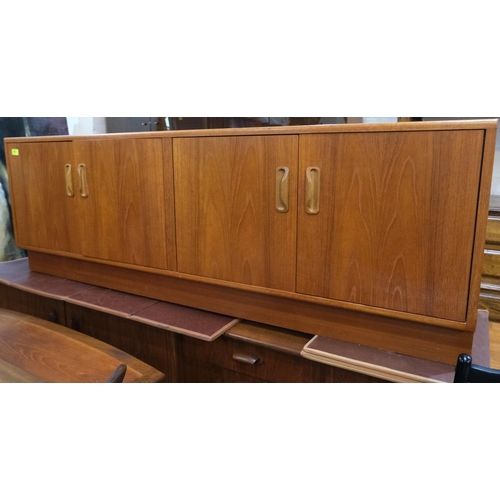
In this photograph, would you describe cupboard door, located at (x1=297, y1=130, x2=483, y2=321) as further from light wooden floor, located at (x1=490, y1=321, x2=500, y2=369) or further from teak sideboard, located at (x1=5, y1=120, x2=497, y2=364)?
light wooden floor, located at (x1=490, y1=321, x2=500, y2=369)

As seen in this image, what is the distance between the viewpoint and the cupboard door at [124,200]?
200 cm

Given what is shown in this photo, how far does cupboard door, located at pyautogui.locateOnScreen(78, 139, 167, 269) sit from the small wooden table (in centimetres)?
48

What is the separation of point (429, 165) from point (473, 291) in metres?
0.42

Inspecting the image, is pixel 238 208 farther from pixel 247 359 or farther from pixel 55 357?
pixel 55 357

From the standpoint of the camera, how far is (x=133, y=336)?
2150 millimetres

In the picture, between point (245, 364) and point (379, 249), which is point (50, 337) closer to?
point (245, 364)

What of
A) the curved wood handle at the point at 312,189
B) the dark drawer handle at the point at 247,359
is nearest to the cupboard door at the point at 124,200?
the dark drawer handle at the point at 247,359

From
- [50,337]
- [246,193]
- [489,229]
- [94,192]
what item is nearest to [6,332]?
[50,337]

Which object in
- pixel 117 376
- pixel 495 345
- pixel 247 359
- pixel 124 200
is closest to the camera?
pixel 117 376

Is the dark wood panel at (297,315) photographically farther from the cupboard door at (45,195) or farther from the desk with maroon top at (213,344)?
the cupboard door at (45,195)

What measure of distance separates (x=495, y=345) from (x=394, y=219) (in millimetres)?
1798

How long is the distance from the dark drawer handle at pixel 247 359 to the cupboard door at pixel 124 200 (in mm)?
569

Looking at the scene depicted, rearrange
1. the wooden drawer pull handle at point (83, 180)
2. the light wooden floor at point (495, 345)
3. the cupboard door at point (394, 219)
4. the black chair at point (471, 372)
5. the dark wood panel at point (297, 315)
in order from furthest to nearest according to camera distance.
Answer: the light wooden floor at point (495, 345)
the wooden drawer pull handle at point (83, 180)
the dark wood panel at point (297, 315)
the cupboard door at point (394, 219)
the black chair at point (471, 372)

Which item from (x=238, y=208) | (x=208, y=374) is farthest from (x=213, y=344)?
(x=238, y=208)
